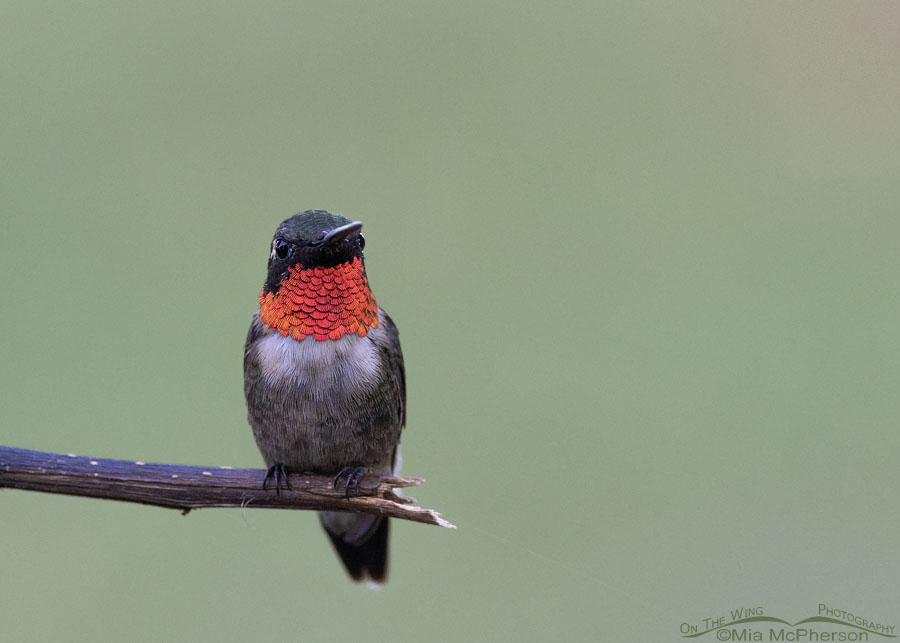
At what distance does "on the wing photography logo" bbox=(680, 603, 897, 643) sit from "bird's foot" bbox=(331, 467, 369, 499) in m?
0.93

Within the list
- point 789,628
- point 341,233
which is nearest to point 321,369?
point 341,233

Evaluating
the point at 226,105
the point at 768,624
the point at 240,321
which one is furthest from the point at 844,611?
the point at 226,105

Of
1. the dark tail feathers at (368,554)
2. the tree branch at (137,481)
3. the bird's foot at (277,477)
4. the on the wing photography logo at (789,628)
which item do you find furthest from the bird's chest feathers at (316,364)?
the on the wing photography logo at (789,628)

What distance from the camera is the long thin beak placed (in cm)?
213

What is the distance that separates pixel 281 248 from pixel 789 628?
166 centimetres

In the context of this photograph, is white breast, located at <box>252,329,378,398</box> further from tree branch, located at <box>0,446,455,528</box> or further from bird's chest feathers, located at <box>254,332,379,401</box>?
tree branch, located at <box>0,446,455,528</box>

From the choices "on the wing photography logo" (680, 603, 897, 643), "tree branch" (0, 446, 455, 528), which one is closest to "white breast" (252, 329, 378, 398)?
"tree branch" (0, 446, 455, 528)

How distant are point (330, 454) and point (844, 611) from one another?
Answer: 1.51 metres

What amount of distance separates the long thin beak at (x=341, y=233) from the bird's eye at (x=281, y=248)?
0.11 m

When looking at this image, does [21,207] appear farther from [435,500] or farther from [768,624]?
[768,624]

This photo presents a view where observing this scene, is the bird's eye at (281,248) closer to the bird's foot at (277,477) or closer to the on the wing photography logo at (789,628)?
the bird's foot at (277,477)

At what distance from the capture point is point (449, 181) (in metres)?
4.78

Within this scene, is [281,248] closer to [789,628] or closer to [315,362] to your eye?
[315,362]

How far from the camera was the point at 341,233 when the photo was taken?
7.11 ft
